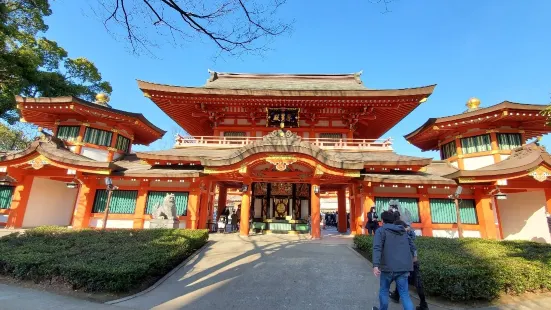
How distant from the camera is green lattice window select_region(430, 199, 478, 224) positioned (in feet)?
43.8

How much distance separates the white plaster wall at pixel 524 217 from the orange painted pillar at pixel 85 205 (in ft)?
74.5

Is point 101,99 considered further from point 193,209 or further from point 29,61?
point 193,209

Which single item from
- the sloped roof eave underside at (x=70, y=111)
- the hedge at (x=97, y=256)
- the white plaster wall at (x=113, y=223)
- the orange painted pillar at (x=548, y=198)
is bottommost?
the hedge at (x=97, y=256)

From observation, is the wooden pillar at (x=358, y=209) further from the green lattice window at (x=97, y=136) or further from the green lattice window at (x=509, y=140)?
the green lattice window at (x=97, y=136)

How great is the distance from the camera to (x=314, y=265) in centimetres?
808

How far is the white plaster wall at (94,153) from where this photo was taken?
1586 cm

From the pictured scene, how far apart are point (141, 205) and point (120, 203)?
51.5 inches

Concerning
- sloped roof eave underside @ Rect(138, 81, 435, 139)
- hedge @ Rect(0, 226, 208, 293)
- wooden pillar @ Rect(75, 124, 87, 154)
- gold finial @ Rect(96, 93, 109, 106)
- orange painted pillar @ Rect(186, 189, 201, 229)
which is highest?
gold finial @ Rect(96, 93, 109, 106)

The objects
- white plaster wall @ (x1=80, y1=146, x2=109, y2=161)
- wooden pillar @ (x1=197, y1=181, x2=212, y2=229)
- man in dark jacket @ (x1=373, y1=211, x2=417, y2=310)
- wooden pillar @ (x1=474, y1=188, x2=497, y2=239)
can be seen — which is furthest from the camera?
white plaster wall @ (x1=80, y1=146, x2=109, y2=161)

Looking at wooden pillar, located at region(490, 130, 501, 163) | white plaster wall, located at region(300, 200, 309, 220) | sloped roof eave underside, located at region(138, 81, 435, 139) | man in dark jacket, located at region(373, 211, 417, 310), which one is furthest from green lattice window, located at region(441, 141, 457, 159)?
man in dark jacket, located at region(373, 211, 417, 310)

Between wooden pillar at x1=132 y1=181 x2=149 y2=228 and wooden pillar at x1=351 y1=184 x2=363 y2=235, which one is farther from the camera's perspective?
wooden pillar at x1=351 y1=184 x2=363 y2=235

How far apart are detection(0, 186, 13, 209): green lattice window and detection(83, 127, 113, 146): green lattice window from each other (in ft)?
15.7

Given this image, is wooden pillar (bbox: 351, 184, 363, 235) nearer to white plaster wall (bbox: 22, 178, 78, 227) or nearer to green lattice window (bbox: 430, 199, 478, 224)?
green lattice window (bbox: 430, 199, 478, 224)

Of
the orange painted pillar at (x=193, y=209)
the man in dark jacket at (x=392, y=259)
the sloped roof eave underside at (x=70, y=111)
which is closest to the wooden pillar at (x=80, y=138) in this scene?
the sloped roof eave underside at (x=70, y=111)
